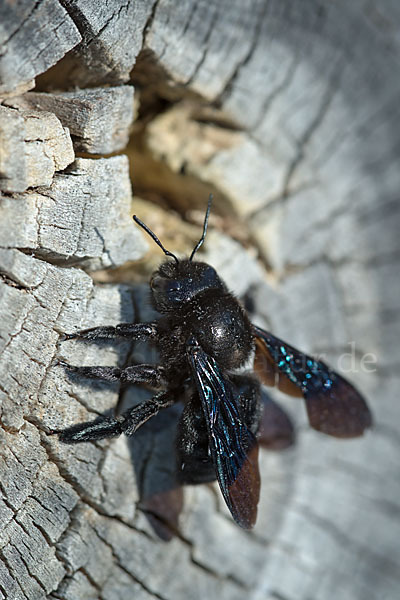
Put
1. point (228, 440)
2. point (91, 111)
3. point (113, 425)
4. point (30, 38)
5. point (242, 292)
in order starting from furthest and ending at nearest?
point (242, 292), point (228, 440), point (113, 425), point (91, 111), point (30, 38)

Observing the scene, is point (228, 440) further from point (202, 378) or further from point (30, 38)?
point (30, 38)

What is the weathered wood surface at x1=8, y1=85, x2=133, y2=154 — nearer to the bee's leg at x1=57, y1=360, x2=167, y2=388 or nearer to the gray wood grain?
the gray wood grain

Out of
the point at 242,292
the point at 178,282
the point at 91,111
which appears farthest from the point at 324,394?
the point at 91,111

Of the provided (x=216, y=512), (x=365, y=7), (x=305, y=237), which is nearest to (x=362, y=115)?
(x=365, y=7)

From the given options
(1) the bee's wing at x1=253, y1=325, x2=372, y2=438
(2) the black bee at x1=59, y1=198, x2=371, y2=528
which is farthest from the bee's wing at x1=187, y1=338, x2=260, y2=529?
(1) the bee's wing at x1=253, y1=325, x2=372, y2=438

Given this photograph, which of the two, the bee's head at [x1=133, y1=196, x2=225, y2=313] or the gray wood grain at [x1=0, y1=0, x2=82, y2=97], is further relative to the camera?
the bee's head at [x1=133, y1=196, x2=225, y2=313]

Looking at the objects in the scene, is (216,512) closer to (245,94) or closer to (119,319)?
(119,319)

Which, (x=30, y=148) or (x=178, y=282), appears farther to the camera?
(x=178, y=282)
